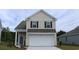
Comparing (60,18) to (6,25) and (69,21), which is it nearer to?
(69,21)

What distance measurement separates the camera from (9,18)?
30.9 m

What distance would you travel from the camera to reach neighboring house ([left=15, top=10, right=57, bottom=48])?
26641 mm

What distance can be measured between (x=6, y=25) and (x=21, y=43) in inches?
157

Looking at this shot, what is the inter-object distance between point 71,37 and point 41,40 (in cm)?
825

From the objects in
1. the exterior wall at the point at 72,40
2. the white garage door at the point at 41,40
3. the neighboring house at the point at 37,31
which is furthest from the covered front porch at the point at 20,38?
the exterior wall at the point at 72,40

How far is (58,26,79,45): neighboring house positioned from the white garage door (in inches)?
207

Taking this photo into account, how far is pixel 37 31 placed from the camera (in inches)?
1063

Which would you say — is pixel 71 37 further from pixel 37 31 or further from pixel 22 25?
pixel 22 25

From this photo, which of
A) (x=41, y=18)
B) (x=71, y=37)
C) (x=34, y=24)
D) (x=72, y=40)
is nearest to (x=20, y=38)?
(x=34, y=24)

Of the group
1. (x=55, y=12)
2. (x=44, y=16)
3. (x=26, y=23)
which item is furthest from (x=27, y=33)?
(x=55, y=12)

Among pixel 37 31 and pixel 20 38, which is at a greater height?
pixel 37 31

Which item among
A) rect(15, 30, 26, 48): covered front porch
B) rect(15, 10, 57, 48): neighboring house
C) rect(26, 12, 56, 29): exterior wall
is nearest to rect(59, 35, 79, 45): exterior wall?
rect(15, 10, 57, 48): neighboring house

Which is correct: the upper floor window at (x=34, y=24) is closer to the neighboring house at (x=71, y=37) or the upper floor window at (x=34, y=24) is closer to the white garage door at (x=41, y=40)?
the white garage door at (x=41, y=40)

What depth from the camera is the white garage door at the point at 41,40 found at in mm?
26438
